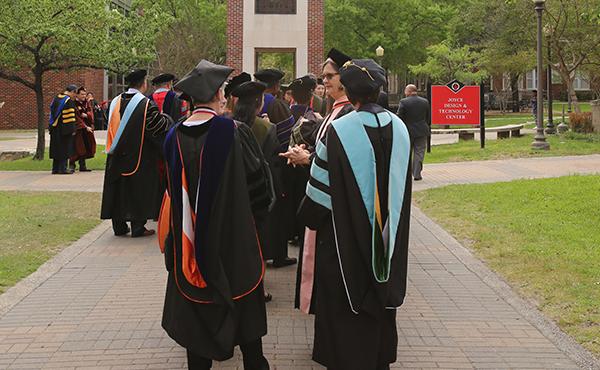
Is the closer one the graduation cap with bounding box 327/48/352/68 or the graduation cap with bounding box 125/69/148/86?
the graduation cap with bounding box 327/48/352/68

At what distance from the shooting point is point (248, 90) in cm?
580

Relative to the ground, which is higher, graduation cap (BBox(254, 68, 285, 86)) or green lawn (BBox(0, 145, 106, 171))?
graduation cap (BBox(254, 68, 285, 86))

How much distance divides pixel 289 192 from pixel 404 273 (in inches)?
135

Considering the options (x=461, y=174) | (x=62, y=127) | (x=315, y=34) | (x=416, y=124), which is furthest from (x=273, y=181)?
(x=315, y=34)

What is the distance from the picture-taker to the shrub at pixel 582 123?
2347 centimetres

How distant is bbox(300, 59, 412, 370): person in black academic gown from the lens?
4.20 metres

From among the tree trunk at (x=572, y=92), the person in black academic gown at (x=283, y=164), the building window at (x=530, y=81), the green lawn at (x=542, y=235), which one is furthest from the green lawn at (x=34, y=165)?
the building window at (x=530, y=81)

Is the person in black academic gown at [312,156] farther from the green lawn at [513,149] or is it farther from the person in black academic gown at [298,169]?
the green lawn at [513,149]

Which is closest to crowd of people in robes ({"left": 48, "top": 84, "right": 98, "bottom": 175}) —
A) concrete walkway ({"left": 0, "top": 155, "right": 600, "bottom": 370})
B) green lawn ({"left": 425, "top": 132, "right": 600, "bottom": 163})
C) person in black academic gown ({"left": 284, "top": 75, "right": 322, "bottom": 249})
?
concrete walkway ({"left": 0, "top": 155, "right": 600, "bottom": 370})

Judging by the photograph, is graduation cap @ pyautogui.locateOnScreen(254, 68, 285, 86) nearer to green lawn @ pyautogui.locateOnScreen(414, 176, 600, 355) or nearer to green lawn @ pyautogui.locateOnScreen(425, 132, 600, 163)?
green lawn @ pyautogui.locateOnScreen(414, 176, 600, 355)

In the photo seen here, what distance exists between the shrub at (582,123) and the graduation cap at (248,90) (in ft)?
65.4

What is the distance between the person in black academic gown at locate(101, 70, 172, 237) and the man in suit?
21.2 ft

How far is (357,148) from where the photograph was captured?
165 inches

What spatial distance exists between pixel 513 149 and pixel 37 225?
43.4ft
